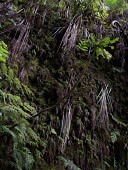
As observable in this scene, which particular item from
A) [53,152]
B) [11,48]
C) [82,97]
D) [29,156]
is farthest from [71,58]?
[29,156]

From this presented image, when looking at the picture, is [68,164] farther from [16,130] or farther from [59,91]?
[59,91]

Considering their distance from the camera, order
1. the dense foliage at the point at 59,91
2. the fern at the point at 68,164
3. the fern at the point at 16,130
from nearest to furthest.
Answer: the fern at the point at 16,130, the dense foliage at the point at 59,91, the fern at the point at 68,164

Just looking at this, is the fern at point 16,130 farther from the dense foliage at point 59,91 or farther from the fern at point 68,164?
the fern at point 68,164

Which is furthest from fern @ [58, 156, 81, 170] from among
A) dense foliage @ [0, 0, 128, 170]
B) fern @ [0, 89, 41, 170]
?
fern @ [0, 89, 41, 170]

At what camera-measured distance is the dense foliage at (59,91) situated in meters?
2.73

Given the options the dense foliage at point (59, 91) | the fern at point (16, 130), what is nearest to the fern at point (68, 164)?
the dense foliage at point (59, 91)

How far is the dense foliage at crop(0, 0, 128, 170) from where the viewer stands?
108 inches

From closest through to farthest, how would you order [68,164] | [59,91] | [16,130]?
[16,130] → [68,164] → [59,91]

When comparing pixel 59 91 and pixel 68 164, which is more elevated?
pixel 59 91

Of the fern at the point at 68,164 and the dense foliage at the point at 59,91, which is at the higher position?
the dense foliage at the point at 59,91

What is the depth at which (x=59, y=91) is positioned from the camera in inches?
137

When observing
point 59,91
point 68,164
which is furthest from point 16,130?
point 59,91

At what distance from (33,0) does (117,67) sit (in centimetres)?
191

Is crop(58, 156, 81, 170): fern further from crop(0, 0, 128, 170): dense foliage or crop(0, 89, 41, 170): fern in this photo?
crop(0, 89, 41, 170): fern
